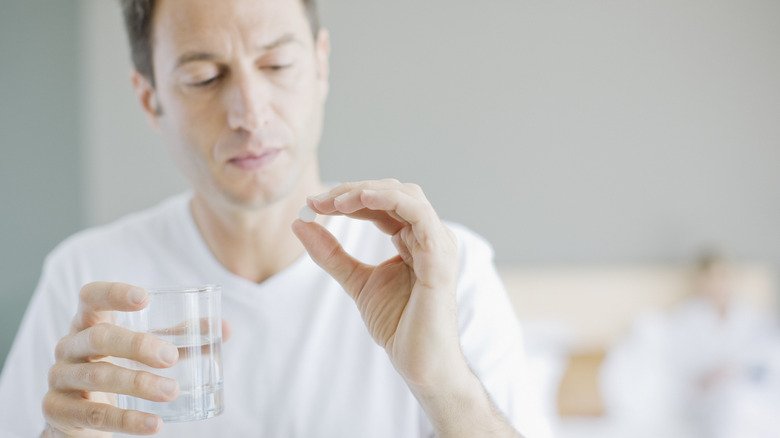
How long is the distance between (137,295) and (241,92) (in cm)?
49

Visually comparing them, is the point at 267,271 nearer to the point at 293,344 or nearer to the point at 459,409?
the point at 293,344

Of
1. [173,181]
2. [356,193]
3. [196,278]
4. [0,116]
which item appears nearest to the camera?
[356,193]

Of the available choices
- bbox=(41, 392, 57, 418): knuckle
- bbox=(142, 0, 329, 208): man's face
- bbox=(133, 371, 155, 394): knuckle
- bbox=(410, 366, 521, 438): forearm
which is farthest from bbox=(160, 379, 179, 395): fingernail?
bbox=(142, 0, 329, 208): man's face

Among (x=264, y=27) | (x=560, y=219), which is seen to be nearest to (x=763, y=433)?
(x=560, y=219)

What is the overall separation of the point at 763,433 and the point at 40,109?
4.00 meters

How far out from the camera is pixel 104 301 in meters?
Result: 0.90

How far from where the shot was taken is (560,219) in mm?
4457

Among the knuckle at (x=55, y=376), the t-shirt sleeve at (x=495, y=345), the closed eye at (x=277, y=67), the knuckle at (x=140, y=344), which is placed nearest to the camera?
the knuckle at (x=140, y=344)

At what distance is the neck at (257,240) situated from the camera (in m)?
1.36

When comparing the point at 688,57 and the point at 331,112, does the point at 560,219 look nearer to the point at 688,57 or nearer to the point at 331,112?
the point at 688,57

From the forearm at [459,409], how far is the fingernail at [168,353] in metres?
0.33

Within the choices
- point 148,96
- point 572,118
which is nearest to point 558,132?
point 572,118

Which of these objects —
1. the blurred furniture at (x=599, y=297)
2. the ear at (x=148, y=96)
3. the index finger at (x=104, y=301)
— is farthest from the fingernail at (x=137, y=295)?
the blurred furniture at (x=599, y=297)

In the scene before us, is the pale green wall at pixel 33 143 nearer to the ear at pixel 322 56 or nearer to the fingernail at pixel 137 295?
the ear at pixel 322 56
